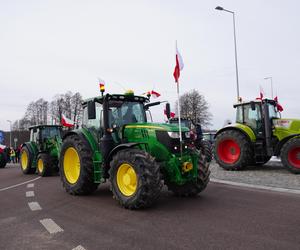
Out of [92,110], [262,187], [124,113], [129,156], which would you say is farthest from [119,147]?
[262,187]

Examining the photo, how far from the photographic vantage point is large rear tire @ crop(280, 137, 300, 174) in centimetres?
995

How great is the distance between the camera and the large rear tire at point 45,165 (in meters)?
13.0

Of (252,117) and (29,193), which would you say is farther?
(252,117)

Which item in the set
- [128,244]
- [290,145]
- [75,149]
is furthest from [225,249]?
[290,145]

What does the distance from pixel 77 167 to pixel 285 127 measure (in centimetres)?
703

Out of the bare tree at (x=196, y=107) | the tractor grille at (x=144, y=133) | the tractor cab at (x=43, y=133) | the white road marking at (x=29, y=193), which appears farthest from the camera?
the bare tree at (x=196, y=107)

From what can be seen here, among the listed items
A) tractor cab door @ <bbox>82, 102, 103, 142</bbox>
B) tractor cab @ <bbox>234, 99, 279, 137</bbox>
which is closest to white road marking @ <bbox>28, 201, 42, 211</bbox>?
tractor cab door @ <bbox>82, 102, 103, 142</bbox>

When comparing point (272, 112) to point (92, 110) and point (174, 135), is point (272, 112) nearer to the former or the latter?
point (174, 135)

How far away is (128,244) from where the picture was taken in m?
4.03

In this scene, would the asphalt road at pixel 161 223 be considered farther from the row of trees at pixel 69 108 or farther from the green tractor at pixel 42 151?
the row of trees at pixel 69 108

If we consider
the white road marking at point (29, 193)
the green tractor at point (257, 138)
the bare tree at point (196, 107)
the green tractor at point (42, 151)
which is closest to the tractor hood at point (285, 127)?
the green tractor at point (257, 138)

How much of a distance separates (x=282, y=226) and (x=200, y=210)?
1514 mm

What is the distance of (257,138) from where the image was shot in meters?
11.4

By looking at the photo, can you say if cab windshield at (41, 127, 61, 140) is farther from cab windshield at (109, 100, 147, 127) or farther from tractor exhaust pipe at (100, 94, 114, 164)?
tractor exhaust pipe at (100, 94, 114, 164)
